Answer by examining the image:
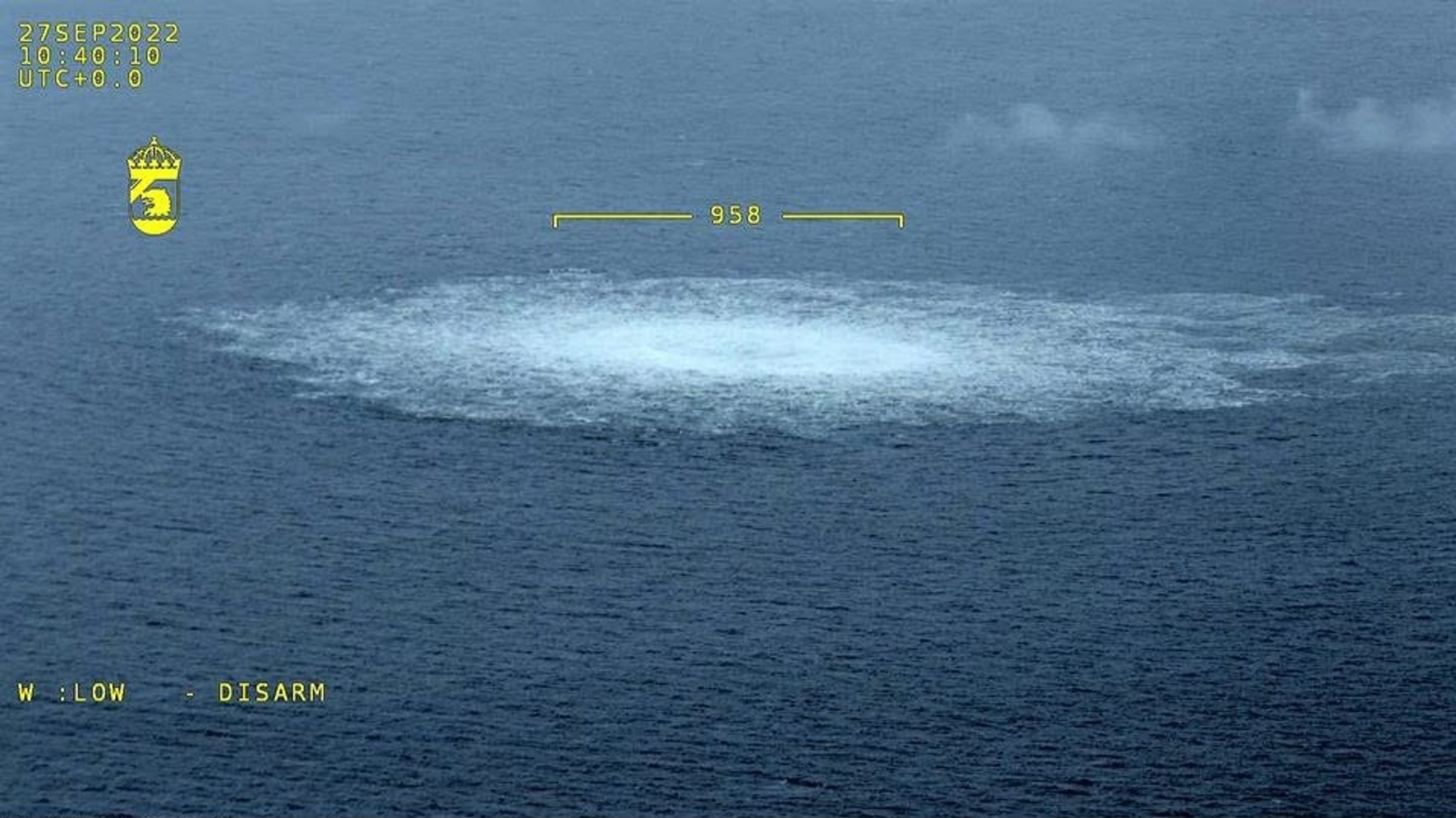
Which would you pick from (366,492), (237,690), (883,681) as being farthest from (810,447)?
(237,690)

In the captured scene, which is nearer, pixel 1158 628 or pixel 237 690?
pixel 237 690

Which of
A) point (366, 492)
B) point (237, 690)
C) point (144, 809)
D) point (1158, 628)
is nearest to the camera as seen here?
point (144, 809)

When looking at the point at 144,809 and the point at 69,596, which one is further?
the point at 69,596

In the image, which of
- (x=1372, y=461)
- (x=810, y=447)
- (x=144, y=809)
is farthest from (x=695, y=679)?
(x=1372, y=461)

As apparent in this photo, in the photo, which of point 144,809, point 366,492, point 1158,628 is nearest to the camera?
point 144,809

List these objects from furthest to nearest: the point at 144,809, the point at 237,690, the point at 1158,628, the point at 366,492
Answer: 1. the point at 366,492
2. the point at 1158,628
3. the point at 237,690
4. the point at 144,809

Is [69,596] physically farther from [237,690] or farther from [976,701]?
[976,701]

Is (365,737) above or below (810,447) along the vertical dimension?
below

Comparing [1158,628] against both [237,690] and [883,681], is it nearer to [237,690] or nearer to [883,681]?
[883,681]

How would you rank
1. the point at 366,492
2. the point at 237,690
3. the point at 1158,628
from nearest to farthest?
the point at 237,690 → the point at 1158,628 → the point at 366,492
